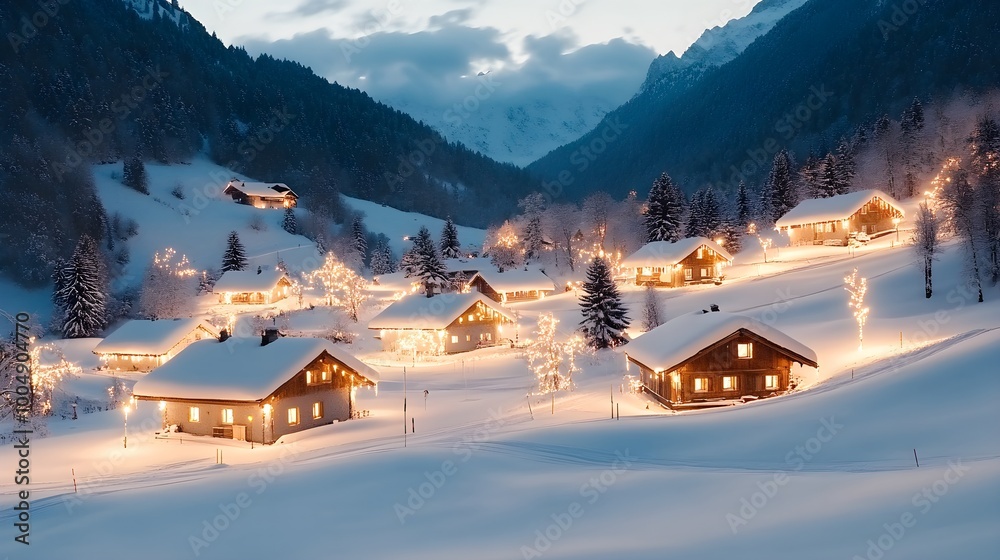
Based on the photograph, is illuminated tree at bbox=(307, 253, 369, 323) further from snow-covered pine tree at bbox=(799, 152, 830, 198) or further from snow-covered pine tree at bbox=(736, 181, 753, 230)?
snow-covered pine tree at bbox=(799, 152, 830, 198)

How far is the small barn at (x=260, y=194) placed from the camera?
15062 cm

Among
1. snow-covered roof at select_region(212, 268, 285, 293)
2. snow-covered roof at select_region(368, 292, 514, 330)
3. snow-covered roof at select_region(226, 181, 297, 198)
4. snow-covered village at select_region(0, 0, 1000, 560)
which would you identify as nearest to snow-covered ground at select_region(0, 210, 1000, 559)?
snow-covered village at select_region(0, 0, 1000, 560)

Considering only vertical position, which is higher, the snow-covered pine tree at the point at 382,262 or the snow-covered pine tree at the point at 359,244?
the snow-covered pine tree at the point at 359,244

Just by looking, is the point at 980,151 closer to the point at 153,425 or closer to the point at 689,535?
the point at 689,535

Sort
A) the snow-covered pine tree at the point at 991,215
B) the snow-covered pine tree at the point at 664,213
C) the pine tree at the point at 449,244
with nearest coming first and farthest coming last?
the snow-covered pine tree at the point at 991,215 → the snow-covered pine tree at the point at 664,213 → the pine tree at the point at 449,244

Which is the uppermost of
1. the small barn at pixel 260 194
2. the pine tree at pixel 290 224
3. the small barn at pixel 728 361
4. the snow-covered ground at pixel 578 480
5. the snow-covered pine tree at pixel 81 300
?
the small barn at pixel 260 194

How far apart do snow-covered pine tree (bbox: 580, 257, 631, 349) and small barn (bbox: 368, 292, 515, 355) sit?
606 inches

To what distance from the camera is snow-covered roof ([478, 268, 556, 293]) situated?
9094 cm

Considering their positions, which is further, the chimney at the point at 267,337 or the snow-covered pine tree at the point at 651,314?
the snow-covered pine tree at the point at 651,314

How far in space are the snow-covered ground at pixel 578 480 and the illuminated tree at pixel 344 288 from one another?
4421cm

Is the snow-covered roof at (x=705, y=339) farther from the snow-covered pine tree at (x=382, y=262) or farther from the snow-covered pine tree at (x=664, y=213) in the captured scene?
the snow-covered pine tree at (x=382, y=262)

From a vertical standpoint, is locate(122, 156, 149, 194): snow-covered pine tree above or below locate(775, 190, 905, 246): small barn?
above

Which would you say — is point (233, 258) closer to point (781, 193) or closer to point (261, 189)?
point (261, 189)

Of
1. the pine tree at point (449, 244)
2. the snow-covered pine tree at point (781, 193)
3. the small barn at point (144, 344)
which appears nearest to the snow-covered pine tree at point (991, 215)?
the snow-covered pine tree at point (781, 193)
